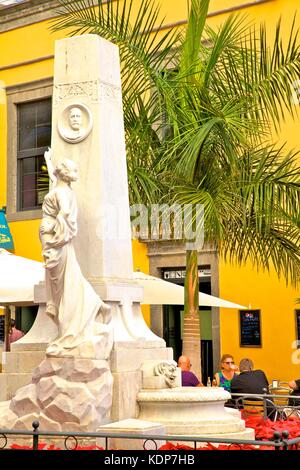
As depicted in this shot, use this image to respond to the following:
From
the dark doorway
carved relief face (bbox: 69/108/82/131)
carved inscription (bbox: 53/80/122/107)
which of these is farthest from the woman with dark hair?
the dark doorway

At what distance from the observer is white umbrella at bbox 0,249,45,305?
1084 centimetres

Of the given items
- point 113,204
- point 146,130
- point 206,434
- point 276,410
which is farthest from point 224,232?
point 206,434

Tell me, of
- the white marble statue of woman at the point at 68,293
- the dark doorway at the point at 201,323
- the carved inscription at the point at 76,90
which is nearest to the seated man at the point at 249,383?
the white marble statue of woman at the point at 68,293

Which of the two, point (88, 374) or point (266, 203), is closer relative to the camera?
point (88, 374)

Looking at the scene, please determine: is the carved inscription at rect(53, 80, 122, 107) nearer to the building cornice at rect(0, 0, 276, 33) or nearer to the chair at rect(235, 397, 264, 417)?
the chair at rect(235, 397, 264, 417)

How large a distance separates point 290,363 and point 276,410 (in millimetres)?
6249

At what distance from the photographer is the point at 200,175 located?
1195cm

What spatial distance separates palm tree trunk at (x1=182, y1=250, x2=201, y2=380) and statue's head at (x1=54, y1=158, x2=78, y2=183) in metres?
3.97

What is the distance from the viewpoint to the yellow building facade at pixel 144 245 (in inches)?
650

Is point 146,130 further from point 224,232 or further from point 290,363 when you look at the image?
point 290,363

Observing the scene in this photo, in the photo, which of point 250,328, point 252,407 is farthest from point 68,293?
point 250,328

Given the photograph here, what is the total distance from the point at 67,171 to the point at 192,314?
14.2 feet

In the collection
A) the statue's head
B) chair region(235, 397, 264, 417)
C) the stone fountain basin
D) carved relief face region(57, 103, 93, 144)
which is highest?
carved relief face region(57, 103, 93, 144)

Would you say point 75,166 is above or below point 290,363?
above
